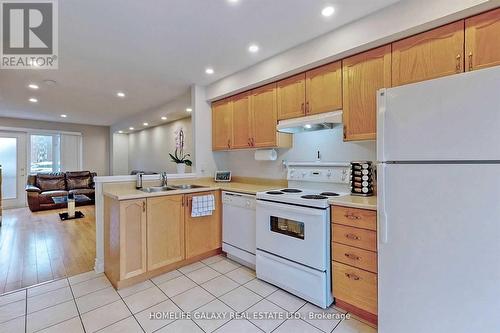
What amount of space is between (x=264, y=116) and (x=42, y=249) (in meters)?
3.56

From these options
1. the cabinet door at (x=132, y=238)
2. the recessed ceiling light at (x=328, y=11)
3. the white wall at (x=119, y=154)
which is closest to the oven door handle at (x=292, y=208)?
the cabinet door at (x=132, y=238)

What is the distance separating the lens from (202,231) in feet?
9.53

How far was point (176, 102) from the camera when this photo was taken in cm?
461

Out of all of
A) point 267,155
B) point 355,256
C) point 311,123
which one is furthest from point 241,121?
point 355,256

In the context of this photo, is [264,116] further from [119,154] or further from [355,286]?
[119,154]

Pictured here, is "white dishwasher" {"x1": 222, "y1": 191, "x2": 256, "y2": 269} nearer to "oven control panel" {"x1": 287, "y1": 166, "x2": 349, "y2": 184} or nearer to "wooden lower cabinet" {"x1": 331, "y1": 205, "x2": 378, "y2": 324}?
"oven control panel" {"x1": 287, "y1": 166, "x2": 349, "y2": 184}

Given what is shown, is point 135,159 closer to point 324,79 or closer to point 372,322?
point 324,79

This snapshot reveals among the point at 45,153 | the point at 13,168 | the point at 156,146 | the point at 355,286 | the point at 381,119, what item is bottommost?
the point at 355,286

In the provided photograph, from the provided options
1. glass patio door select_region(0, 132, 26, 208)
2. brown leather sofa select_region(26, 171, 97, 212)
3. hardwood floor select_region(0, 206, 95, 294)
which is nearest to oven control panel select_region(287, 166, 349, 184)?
hardwood floor select_region(0, 206, 95, 294)

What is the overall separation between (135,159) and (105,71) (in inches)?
200

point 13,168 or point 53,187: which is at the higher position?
point 13,168

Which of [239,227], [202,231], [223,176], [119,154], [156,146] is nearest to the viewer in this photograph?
[239,227]

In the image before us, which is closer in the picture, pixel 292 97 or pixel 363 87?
pixel 363 87

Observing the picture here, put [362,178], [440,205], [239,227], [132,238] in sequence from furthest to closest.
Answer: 1. [239,227]
2. [132,238]
3. [362,178]
4. [440,205]
